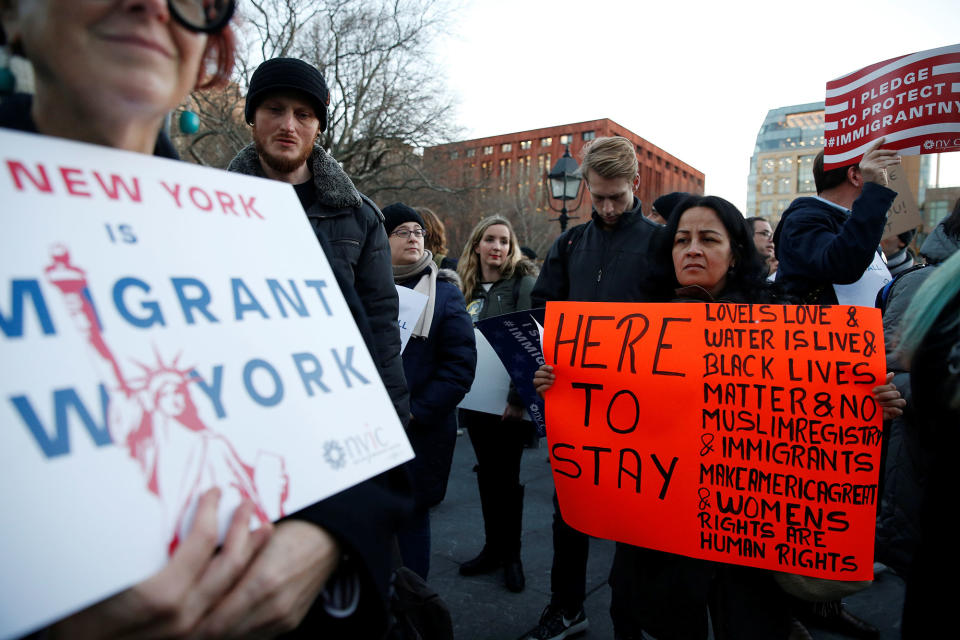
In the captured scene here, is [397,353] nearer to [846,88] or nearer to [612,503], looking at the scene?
[612,503]

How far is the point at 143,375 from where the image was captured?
26.8 inches

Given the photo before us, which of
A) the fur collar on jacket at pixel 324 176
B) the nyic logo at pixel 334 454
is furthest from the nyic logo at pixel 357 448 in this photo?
the fur collar on jacket at pixel 324 176

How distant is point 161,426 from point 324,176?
64.1 inches

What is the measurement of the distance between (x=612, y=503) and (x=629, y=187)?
1.58m

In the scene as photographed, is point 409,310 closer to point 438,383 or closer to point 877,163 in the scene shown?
point 438,383

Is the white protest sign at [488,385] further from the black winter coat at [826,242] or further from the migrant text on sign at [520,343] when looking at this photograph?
the black winter coat at [826,242]

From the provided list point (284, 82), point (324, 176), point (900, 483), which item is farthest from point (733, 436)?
point (284, 82)

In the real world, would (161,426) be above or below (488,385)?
above

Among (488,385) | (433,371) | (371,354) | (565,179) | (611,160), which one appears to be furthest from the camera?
(565,179)

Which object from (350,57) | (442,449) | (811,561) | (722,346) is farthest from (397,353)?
(350,57)

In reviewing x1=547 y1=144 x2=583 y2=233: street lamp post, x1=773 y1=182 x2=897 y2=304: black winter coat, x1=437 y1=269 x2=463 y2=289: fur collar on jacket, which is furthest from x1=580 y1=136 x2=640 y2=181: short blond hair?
x1=547 y1=144 x2=583 y2=233: street lamp post

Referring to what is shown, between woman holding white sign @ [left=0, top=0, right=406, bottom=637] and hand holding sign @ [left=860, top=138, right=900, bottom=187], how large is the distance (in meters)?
2.64

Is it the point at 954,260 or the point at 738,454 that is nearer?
the point at 954,260

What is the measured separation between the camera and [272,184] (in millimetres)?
1001
